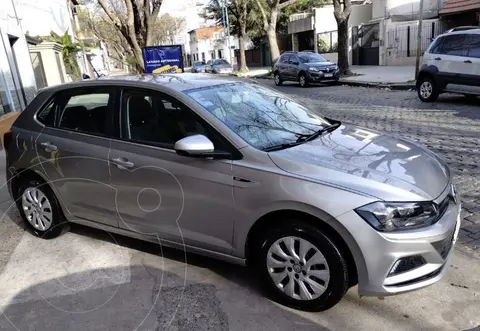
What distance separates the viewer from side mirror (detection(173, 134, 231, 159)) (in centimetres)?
296

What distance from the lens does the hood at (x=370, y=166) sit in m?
2.66

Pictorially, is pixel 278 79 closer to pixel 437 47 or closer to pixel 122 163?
pixel 437 47

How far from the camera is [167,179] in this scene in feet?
10.6

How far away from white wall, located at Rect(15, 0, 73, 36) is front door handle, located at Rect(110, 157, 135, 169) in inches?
862

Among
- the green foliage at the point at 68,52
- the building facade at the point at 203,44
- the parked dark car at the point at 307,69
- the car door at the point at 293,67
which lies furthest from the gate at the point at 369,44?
the building facade at the point at 203,44

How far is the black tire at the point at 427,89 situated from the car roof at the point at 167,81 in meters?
8.54

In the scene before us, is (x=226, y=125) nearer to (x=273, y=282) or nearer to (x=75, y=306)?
(x=273, y=282)

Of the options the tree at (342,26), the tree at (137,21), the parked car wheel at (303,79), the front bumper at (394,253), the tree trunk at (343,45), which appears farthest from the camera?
the tree trunk at (343,45)

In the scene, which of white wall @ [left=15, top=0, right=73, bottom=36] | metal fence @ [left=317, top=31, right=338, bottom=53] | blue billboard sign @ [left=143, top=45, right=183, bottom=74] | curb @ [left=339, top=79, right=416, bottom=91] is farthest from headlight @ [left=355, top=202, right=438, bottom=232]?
metal fence @ [left=317, top=31, right=338, bottom=53]

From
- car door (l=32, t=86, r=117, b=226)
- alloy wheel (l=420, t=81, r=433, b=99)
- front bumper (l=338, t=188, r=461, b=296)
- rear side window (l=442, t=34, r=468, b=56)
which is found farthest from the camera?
alloy wheel (l=420, t=81, r=433, b=99)

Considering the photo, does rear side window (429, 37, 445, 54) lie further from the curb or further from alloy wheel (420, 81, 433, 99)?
the curb

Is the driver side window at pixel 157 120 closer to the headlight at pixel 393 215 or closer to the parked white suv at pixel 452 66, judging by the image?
the headlight at pixel 393 215

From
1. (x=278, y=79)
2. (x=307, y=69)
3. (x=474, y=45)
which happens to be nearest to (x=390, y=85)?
(x=307, y=69)

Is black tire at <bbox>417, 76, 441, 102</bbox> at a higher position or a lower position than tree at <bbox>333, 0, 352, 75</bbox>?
lower
